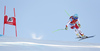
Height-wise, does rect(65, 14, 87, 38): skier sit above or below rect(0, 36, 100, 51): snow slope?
above

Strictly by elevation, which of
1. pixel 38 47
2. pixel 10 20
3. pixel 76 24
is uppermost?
pixel 10 20

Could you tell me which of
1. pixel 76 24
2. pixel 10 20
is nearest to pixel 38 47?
pixel 76 24

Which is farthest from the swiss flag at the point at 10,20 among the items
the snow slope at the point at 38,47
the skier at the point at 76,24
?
the skier at the point at 76,24

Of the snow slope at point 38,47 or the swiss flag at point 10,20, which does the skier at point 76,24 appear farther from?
the swiss flag at point 10,20

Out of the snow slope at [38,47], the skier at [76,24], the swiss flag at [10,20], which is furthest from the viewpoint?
the swiss flag at [10,20]

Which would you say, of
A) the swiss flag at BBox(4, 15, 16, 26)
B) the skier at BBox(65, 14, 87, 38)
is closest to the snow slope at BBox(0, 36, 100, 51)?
the skier at BBox(65, 14, 87, 38)

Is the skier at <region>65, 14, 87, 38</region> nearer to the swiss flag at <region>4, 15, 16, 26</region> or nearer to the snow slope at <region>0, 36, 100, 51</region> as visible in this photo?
the snow slope at <region>0, 36, 100, 51</region>

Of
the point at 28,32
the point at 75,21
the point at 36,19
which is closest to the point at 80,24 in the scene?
the point at 75,21

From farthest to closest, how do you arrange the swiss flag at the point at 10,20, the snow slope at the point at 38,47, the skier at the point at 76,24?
the swiss flag at the point at 10,20 → the skier at the point at 76,24 → the snow slope at the point at 38,47

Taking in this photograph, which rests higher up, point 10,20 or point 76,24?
point 10,20

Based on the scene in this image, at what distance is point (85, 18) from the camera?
2.64m

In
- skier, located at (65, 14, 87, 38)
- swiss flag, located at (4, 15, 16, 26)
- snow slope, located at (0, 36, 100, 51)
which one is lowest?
snow slope, located at (0, 36, 100, 51)

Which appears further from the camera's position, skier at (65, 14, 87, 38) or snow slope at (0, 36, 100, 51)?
skier at (65, 14, 87, 38)

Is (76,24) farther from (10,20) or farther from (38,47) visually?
(10,20)
